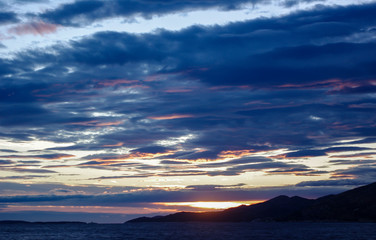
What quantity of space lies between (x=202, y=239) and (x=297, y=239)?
1624 inches

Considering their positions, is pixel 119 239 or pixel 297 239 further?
pixel 119 239

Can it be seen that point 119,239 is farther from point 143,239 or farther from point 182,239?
point 182,239

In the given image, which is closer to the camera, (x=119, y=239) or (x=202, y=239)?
(x=202, y=239)

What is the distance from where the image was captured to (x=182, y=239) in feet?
626

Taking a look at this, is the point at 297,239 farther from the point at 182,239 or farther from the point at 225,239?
the point at 182,239

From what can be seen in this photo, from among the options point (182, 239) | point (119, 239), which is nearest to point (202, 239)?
point (182, 239)

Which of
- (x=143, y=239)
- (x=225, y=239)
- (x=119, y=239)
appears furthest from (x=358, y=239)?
(x=119, y=239)

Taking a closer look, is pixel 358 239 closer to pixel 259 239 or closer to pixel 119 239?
pixel 259 239

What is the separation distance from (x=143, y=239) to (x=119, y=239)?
12135 millimetres

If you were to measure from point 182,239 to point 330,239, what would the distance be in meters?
63.7

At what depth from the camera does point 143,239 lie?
644ft

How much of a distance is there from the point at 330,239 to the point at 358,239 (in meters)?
11.2

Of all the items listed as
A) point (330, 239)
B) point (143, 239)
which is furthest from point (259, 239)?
point (143, 239)

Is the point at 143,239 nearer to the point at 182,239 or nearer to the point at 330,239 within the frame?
the point at 182,239
